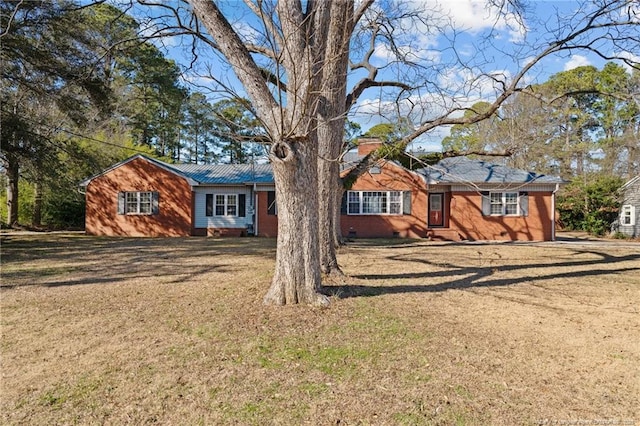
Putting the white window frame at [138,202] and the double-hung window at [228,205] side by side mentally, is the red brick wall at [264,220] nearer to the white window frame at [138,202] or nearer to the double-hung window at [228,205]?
the double-hung window at [228,205]

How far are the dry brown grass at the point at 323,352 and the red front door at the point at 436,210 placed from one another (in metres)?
12.1

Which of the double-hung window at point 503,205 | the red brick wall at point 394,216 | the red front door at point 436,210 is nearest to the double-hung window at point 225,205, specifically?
the red brick wall at point 394,216

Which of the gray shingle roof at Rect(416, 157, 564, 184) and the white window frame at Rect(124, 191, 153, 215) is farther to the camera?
the white window frame at Rect(124, 191, 153, 215)

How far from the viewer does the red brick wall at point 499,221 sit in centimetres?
1908

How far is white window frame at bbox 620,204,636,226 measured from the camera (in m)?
23.3

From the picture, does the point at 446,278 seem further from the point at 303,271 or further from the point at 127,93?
the point at 127,93

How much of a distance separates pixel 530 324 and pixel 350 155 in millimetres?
19331

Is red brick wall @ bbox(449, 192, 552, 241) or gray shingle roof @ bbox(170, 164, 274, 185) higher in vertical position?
gray shingle roof @ bbox(170, 164, 274, 185)

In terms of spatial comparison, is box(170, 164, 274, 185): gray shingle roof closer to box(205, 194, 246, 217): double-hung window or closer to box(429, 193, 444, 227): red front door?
box(205, 194, 246, 217): double-hung window

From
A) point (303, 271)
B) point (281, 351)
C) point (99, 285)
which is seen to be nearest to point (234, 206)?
point (99, 285)

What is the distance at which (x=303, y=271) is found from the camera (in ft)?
18.8

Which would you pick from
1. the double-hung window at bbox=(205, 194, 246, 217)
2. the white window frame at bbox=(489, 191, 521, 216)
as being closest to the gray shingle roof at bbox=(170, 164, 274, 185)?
the double-hung window at bbox=(205, 194, 246, 217)

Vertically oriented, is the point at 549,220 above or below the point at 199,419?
above

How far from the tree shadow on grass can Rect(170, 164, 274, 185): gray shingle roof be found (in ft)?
36.1
